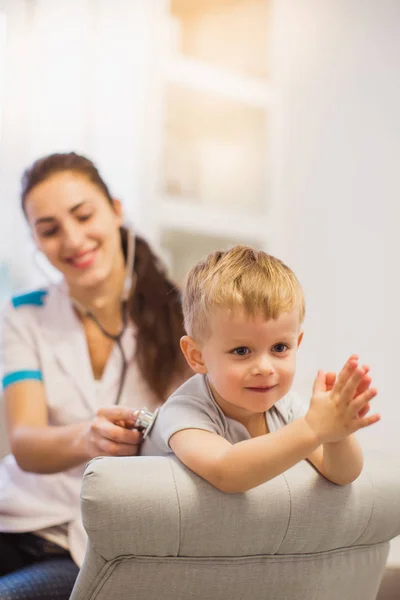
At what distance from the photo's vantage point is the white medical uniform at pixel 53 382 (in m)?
1.53

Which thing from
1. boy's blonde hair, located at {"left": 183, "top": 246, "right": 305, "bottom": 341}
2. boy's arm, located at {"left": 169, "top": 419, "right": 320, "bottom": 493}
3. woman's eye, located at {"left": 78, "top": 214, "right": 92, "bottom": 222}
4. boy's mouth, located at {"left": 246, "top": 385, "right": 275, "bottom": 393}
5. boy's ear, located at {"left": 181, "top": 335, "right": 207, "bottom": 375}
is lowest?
boy's arm, located at {"left": 169, "top": 419, "right": 320, "bottom": 493}

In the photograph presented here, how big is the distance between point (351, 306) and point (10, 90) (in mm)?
1397

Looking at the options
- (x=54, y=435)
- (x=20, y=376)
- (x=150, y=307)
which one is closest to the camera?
(x=54, y=435)

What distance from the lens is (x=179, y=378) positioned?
168 cm

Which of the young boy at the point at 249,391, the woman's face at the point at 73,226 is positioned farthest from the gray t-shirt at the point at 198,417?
the woman's face at the point at 73,226

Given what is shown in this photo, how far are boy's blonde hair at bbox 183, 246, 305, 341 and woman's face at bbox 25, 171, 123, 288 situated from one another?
627 mm

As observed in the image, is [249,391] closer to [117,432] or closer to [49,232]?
[117,432]

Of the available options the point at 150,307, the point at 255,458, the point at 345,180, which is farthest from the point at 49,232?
the point at 345,180

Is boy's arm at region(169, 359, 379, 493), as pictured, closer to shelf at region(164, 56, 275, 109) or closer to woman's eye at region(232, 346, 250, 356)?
woman's eye at region(232, 346, 250, 356)

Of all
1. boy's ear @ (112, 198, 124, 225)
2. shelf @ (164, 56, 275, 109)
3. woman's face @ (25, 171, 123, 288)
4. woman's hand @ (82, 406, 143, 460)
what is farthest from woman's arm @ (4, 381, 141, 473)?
shelf @ (164, 56, 275, 109)

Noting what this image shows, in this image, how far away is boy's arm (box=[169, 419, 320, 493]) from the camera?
91 cm

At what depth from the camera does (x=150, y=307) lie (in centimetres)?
171

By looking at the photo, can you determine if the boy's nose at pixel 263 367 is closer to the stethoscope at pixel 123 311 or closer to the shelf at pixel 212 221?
the stethoscope at pixel 123 311

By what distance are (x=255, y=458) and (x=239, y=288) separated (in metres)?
0.22
